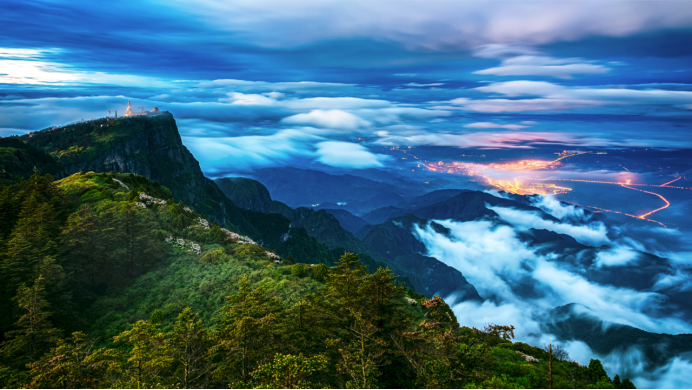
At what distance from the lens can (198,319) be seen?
43.4 metres

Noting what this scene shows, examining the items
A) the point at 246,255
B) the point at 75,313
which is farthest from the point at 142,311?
the point at 246,255

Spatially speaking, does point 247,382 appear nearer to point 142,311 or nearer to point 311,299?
point 311,299

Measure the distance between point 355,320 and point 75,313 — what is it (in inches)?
1531

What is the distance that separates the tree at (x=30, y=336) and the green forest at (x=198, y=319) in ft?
0.48

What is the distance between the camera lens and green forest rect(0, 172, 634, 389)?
1073 inches

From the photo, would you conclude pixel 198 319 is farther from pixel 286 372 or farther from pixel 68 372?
pixel 286 372

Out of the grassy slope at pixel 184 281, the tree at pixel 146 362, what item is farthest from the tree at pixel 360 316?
the tree at pixel 146 362

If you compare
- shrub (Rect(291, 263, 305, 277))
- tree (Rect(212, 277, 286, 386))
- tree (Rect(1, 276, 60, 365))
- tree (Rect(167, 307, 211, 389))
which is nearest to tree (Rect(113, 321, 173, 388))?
tree (Rect(167, 307, 211, 389))

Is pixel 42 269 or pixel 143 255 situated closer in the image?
pixel 42 269

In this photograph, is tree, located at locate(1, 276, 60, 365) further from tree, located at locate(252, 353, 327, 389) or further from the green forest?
tree, located at locate(252, 353, 327, 389)

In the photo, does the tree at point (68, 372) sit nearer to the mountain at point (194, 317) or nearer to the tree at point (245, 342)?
the mountain at point (194, 317)

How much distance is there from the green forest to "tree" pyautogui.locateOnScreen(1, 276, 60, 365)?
0.15 metres

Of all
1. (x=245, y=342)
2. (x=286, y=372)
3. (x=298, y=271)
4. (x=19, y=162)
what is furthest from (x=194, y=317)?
(x=19, y=162)

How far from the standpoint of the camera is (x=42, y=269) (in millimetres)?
41875
